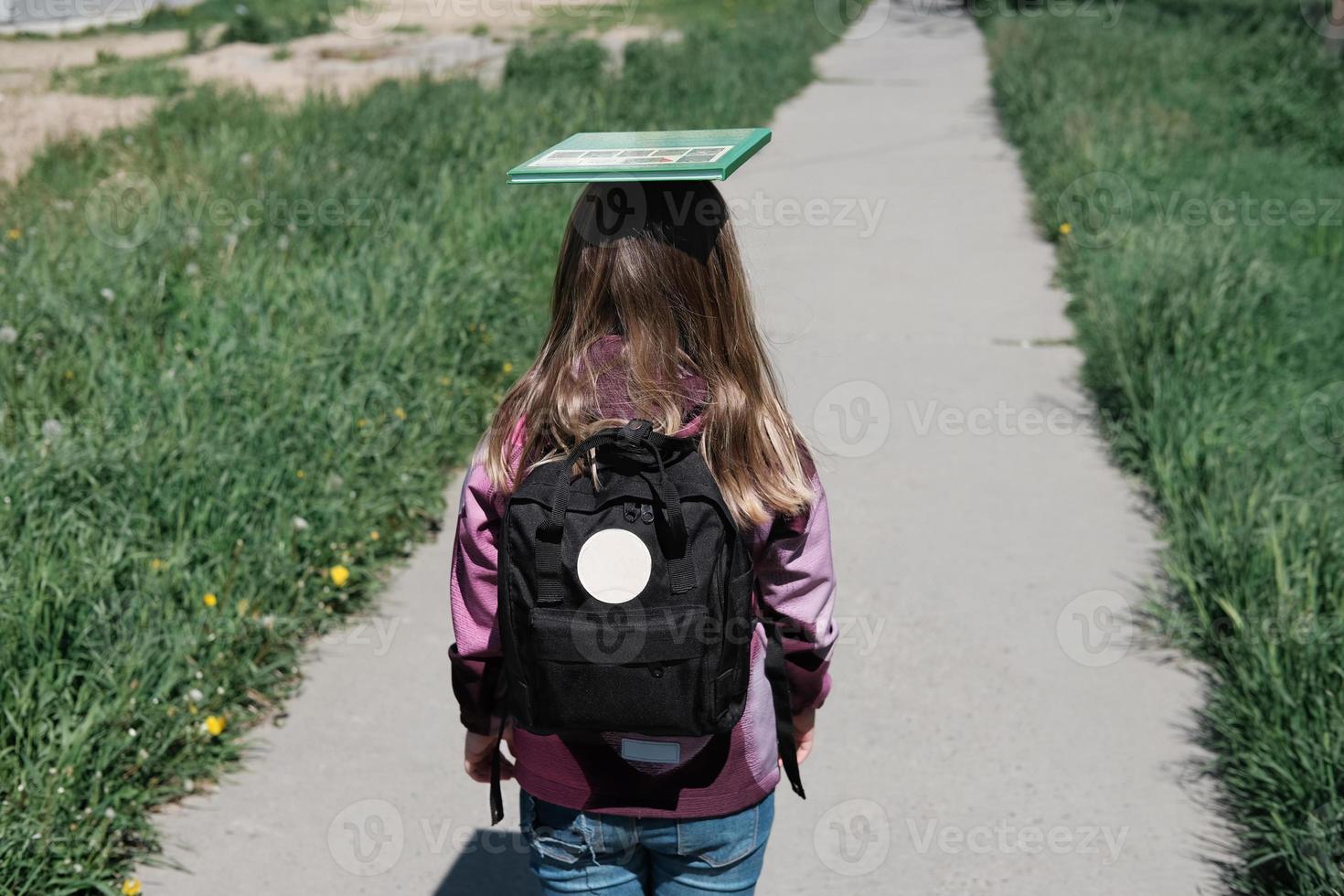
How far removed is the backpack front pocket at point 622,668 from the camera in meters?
1.64

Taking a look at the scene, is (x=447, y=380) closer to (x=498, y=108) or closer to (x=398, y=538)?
(x=398, y=538)

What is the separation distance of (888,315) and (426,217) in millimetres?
2418

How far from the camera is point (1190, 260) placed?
6391mm

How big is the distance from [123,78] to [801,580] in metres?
14.0
